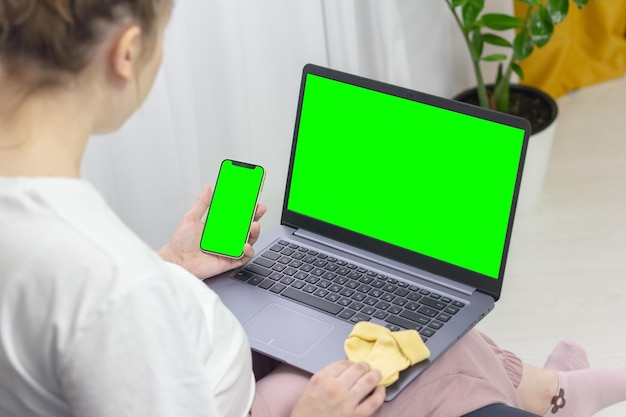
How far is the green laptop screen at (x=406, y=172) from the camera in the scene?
48.4 inches

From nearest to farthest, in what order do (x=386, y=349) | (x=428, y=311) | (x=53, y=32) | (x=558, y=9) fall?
(x=53, y=32) < (x=386, y=349) < (x=428, y=311) < (x=558, y=9)

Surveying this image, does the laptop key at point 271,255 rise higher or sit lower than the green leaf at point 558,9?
lower

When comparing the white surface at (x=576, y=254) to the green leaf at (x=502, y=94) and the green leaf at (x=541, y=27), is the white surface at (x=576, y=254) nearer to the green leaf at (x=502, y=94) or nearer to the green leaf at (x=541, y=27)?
the green leaf at (x=502, y=94)

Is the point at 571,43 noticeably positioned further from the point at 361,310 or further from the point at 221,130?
the point at 361,310

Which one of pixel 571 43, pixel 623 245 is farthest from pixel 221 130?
pixel 571 43

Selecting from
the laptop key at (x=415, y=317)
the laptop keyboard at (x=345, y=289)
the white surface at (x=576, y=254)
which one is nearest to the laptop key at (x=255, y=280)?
the laptop keyboard at (x=345, y=289)

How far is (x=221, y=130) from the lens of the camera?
1.94 m

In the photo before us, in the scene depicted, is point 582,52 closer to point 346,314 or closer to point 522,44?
point 522,44

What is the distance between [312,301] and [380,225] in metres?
0.17

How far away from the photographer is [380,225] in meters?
1.34

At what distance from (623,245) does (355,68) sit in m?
0.72

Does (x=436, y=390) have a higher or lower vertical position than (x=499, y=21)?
lower

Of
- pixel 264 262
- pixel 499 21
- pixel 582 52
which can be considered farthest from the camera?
pixel 582 52

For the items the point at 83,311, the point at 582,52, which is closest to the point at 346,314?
the point at 83,311
